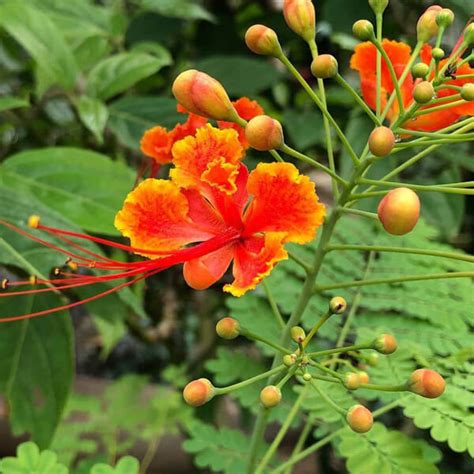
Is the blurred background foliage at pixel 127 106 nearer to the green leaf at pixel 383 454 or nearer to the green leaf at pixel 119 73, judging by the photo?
the green leaf at pixel 119 73

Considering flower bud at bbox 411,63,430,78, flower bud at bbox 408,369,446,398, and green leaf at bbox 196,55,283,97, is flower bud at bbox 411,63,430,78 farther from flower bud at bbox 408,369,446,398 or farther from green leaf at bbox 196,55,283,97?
green leaf at bbox 196,55,283,97

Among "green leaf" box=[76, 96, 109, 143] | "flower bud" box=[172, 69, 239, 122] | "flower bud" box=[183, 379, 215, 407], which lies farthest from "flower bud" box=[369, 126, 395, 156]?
"green leaf" box=[76, 96, 109, 143]

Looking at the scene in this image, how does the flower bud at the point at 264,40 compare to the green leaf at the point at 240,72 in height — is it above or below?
above

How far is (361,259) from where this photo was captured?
1085 mm

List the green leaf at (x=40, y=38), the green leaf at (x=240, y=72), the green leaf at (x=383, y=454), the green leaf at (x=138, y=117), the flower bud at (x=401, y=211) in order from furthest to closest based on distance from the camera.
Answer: the green leaf at (x=240, y=72) < the green leaf at (x=138, y=117) < the green leaf at (x=40, y=38) < the green leaf at (x=383, y=454) < the flower bud at (x=401, y=211)

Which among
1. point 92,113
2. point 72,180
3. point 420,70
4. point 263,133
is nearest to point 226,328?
point 263,133

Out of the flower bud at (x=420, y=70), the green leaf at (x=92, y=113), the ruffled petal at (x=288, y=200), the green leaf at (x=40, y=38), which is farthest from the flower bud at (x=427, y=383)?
the green leaf at (x=40, y=38)

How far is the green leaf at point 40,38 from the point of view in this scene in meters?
1.18

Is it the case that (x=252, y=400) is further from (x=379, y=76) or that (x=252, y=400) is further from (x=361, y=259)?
(x=379, y=76)

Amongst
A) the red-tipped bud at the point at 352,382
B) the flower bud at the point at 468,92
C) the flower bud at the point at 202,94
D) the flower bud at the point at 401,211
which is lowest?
the red-tipped bud at the point at 352,382

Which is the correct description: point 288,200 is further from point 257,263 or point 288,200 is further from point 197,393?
point 197,393

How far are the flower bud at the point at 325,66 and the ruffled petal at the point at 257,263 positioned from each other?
161 millimetres

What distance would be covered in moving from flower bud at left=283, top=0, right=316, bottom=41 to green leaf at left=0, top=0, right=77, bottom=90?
1.96ft

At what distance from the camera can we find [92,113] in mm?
1246
